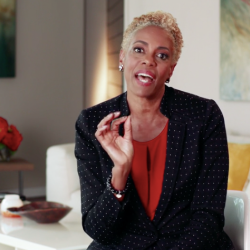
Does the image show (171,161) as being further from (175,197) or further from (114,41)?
(114,41)

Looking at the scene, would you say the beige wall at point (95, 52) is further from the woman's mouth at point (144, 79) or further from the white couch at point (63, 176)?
the woman's mouth at point (144, 79)

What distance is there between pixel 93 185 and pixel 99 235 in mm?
131

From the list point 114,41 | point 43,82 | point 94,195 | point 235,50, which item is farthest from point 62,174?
point 94,195

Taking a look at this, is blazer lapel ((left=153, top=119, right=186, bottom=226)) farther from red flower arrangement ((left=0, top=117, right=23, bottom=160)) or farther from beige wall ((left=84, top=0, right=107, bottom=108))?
beige wall ((left=84, top=0, right=107, bottom=108))

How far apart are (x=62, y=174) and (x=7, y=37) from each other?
7.30 ft

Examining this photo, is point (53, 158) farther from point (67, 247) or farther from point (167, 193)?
point (167, 193)

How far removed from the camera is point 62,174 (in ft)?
12.0

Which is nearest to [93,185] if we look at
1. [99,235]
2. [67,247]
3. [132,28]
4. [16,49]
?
[99,235]

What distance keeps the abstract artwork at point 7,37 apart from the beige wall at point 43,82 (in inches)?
3.5

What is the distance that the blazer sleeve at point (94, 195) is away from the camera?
1.23m

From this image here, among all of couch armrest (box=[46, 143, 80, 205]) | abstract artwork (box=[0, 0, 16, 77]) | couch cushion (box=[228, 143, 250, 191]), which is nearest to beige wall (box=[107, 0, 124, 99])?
abstract artwork (box=[0, 0, 16, 77])

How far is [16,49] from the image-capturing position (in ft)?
17.7

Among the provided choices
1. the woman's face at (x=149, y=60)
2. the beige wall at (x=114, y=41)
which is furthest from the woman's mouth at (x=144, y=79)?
the beige wall at (x=114, y=41)

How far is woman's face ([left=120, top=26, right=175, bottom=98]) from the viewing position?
1323mm
